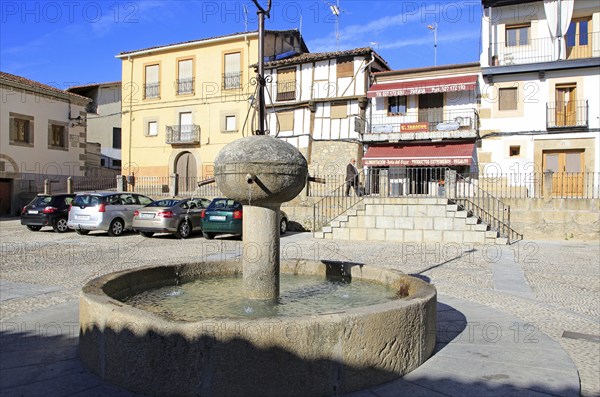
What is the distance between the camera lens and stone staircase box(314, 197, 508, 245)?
48.1ft

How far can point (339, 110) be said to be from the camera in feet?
88.0

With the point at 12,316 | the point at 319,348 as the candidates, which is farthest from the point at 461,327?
the point at 12,316

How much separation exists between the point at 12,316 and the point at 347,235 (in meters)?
11.6

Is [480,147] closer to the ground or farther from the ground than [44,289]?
farther from the ground

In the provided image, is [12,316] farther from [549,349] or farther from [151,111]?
[151,111]

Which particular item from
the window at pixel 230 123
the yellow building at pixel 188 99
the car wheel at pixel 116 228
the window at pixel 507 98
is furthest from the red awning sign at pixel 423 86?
the car wheel at pixel 116 228

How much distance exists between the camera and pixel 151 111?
3256 cm

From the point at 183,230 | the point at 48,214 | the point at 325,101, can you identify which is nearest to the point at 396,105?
the point at 325,101

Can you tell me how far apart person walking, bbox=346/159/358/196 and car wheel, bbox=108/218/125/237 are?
8417mm

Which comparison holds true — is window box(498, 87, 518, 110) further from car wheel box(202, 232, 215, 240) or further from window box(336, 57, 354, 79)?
car wheel box(202, 232, 215, 240)

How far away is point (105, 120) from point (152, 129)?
8.87 meters

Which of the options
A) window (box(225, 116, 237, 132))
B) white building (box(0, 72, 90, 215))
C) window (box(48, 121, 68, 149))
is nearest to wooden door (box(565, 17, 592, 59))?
window (box(225, 116, 237, 132))

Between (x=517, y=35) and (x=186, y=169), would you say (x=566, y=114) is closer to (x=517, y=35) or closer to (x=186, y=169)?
(x=517, y=35)

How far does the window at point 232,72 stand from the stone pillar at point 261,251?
26456 mm
